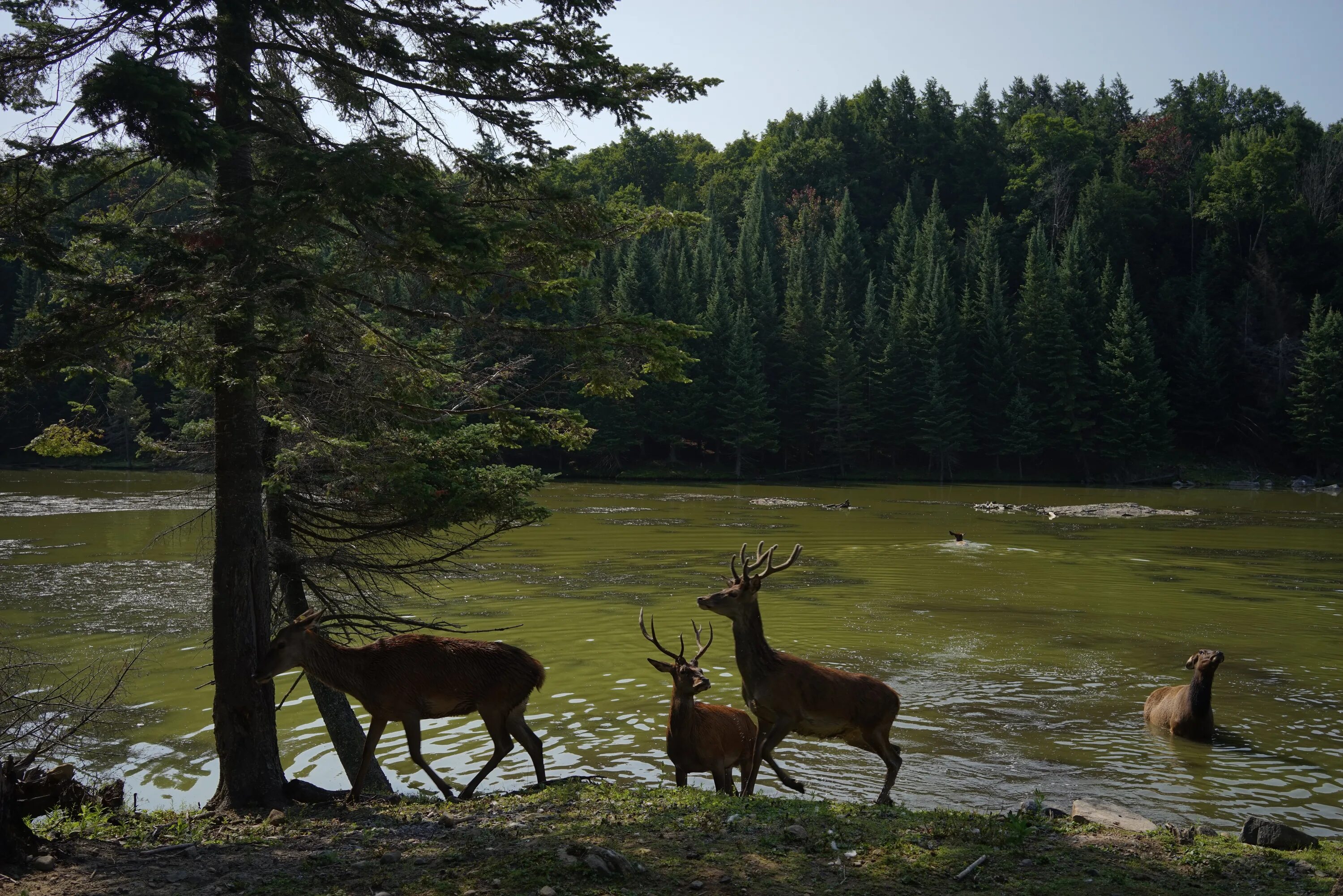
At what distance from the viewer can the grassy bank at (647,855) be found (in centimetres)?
542

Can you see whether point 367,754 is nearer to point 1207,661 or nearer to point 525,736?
point 525,736

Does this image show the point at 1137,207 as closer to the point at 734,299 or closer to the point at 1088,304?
the point at 1088,304

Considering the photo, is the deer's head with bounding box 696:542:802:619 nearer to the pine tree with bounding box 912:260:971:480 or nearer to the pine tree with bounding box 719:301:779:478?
the pine tree with bounding box 719:301:779:478

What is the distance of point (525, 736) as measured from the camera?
8656 millimetres

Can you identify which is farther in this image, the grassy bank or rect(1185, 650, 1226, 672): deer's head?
rect(1185, 650, 1226, 672): deer's head

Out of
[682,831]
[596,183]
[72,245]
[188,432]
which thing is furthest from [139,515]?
[596,183]

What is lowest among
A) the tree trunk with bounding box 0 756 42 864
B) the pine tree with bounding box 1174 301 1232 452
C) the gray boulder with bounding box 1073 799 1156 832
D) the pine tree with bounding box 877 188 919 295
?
the gray boulder with bounding box 1073 799 1156 832

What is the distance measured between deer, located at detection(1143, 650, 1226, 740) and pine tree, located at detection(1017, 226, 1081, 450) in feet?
201

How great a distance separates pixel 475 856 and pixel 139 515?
36505 millimetres

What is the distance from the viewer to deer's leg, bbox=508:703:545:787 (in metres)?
8.59

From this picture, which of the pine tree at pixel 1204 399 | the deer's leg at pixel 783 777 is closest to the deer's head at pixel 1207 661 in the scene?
the deer's leg at pixel 783 777

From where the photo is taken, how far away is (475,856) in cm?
593

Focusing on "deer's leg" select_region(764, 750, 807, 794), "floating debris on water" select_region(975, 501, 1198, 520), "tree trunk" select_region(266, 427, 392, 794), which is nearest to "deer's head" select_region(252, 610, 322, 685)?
"tree trunk" select_region(266, 427, 392, 794)

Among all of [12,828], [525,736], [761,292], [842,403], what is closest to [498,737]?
[525,736]
